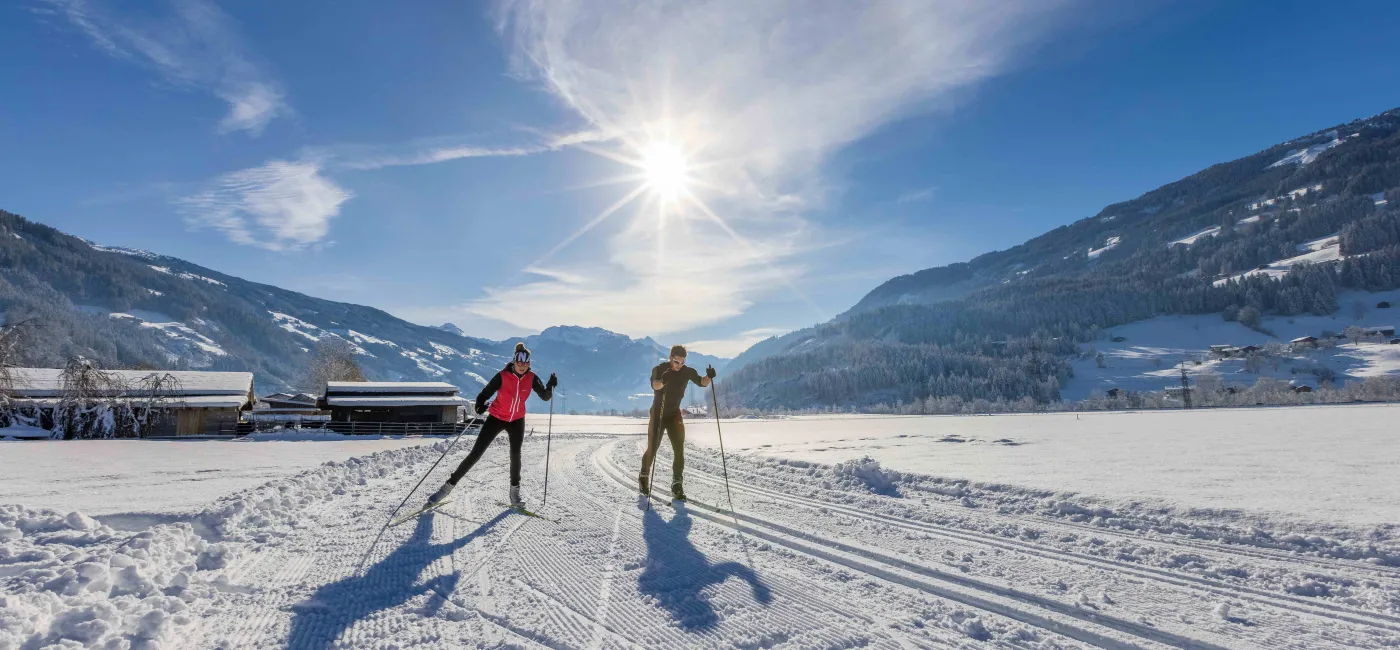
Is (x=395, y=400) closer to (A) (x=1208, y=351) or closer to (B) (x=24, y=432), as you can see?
(B) (x=24, y=432)

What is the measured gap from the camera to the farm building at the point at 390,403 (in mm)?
45656

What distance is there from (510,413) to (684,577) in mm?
4256

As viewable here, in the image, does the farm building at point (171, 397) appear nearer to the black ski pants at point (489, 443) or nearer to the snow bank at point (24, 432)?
the snow bank at point (24, 432)

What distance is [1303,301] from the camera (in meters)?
149

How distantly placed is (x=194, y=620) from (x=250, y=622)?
31 cm

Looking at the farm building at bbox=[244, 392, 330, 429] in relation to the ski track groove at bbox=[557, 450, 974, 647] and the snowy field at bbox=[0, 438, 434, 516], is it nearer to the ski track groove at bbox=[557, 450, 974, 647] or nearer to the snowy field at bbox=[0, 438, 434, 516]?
the snowy field at bbox=[0, 438, 434, 516]

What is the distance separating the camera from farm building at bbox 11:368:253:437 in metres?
36.0

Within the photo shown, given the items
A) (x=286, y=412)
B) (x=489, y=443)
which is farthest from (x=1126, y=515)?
(x=286, y=412)

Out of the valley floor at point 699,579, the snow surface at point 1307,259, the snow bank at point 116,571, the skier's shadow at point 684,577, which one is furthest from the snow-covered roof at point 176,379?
the snow surface at point 1307,259

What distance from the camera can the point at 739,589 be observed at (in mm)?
4203

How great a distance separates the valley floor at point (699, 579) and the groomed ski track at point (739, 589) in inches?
0.8

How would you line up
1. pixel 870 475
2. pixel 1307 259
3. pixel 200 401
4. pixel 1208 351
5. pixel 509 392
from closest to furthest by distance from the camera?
pixel 509 392, pixel 870 475, pixel 200 401, pixel 1208 351, pixel 1307 259

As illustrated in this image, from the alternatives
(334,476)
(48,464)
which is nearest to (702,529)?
(334,476)

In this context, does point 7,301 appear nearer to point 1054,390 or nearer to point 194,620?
point 194,620
